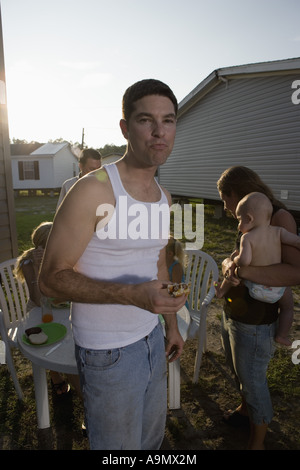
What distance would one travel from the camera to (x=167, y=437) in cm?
292

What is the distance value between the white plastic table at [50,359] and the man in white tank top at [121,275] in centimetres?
88

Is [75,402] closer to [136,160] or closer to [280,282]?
[280,282]

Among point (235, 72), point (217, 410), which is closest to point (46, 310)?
point (217, 410)

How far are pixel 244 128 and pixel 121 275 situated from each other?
13.9m

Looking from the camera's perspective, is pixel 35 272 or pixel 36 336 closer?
pixel 36 336

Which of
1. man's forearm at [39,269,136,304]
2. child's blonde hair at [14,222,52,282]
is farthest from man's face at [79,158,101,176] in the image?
man's forearm at [39,269,136,304]

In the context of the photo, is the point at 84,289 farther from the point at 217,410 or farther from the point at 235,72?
the point at 235,72

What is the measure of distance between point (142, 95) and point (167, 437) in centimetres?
296

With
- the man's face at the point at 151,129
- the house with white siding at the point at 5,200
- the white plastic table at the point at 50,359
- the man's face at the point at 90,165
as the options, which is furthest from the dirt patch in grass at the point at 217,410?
the house with white siding at the point at 5,200

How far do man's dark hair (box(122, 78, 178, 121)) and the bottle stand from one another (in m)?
1.99

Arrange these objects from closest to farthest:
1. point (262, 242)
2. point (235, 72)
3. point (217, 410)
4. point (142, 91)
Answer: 1. point (142, 91)
2. point (262, 242)
3. point (217, 410)
4. point (235, 72)

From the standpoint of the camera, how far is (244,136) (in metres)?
13.8

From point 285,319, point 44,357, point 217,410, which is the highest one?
point 285,319
